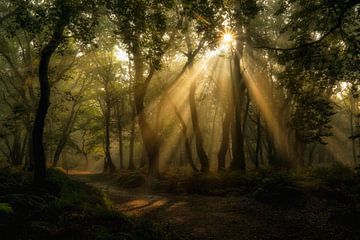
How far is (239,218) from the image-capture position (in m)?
10.5

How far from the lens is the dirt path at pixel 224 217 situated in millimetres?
8977

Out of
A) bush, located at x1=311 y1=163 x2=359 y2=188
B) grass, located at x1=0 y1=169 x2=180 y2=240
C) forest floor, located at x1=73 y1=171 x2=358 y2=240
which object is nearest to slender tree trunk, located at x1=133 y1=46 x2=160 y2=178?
forest floor, located at x1=73 y1=171 x2=358 y2=240

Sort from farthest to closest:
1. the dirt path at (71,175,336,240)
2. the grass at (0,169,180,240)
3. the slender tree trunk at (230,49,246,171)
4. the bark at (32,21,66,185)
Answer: the slender tree trunk at (230,49,246,171) < the bark at (32,21,66,185) < the dirt path at (71,175,336,240) < the grass at (0,169,180,240)

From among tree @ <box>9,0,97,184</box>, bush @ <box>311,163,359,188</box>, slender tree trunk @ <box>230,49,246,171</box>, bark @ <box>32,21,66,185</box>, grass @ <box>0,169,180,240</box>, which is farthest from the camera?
slender tree trunk @ <box>230,49,246,171</box>

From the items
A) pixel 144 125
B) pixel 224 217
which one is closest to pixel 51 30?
pixel 224 217

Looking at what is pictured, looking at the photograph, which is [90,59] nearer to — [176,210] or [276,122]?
[276,122]

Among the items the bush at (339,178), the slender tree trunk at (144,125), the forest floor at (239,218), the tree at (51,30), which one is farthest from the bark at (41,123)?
the bush at (339,178)

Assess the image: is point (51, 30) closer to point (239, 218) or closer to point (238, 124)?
point (239, 218)

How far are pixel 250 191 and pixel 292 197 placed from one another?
3015mm

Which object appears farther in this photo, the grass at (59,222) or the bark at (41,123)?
the bark at (41,123)

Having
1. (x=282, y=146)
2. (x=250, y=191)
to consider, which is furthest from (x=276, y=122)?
(x=250, y=191)

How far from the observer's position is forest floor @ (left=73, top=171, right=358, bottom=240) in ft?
29.1

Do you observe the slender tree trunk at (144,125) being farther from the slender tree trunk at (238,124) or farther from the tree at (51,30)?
the tree at (51,30)

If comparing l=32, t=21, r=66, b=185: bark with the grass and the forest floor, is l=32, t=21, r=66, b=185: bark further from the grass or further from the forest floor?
the forest floor
